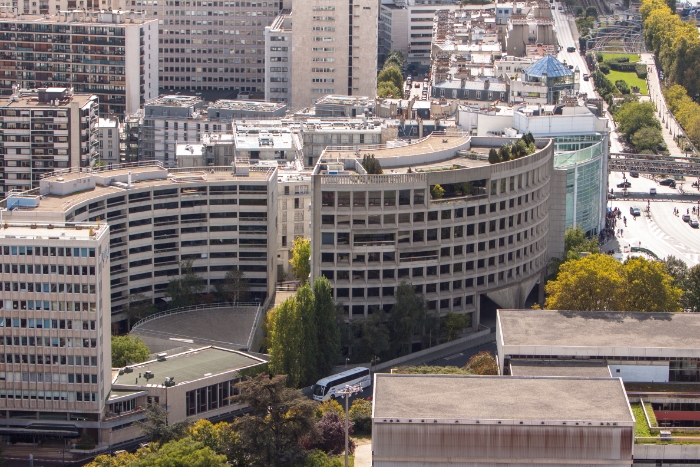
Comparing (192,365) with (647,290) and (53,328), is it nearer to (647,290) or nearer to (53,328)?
(53,328)

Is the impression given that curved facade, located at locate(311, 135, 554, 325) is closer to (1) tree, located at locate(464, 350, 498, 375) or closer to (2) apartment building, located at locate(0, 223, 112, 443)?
(1) tree, located at locate(464, 350, 498, 375)

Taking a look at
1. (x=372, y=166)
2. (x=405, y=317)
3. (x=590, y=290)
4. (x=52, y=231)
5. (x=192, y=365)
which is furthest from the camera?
(x=372, y=166)

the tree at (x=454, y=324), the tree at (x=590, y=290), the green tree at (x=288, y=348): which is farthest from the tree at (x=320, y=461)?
the tree at (x=454, y=324)

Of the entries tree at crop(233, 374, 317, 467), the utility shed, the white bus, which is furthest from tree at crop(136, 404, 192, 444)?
the utility shed

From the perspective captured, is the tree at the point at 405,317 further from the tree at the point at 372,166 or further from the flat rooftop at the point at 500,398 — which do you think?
the flat rooftop at the point at 500,398

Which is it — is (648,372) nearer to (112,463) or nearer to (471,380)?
(471,380)

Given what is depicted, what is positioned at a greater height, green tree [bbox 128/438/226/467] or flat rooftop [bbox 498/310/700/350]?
flat rooftop [bbox 498/310/700/350]

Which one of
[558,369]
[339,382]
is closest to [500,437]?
[558,369]
